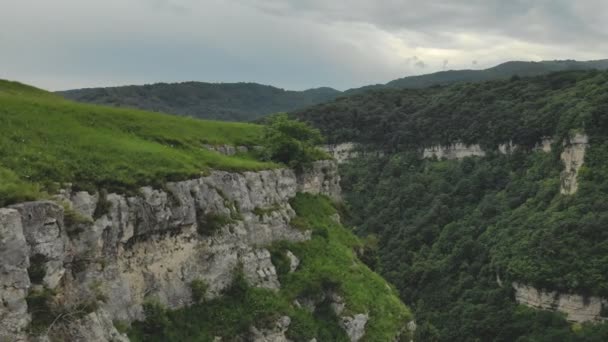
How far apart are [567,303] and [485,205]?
27.4 metres

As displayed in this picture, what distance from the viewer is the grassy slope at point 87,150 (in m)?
17.0

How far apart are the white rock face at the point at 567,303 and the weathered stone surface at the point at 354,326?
1816 inches

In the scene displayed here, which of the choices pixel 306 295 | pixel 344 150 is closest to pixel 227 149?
pixel 306 295

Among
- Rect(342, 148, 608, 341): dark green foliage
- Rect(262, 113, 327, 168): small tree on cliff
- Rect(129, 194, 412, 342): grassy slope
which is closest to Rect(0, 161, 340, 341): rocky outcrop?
Rect(129, 194, 412, 342): grassy slope

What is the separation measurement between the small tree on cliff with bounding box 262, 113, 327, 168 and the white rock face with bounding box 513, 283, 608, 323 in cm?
3944

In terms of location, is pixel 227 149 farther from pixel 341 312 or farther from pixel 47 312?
pixel 47 312

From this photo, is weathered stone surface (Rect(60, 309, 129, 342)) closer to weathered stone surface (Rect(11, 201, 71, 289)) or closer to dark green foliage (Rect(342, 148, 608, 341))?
weathered stone surface (Rect(11, 201, 71, 289))

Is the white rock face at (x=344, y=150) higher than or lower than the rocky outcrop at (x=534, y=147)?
lower

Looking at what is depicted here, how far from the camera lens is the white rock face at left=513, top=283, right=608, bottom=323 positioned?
6301 cm

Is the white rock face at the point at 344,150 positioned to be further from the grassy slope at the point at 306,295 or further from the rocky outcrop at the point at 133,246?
the rocky outcrop at the point at 133,246

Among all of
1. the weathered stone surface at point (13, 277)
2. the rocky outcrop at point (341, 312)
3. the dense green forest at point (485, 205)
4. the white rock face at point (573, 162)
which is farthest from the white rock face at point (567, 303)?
the weathered stone surface at point (13, 277)

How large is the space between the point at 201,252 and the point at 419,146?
106m

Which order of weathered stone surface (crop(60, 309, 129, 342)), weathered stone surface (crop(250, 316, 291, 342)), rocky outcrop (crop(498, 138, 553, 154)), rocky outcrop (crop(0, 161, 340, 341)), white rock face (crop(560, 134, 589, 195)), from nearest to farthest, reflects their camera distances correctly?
1. rocky outcrop (crop(0, 161, 340, 341))
2. weathered stone surface (crop(60, 309, 129, 342))
3. weathered stone surface (crop(250, 316, 291, 342))
4. white rock face (crop(560, 134, 589, 195))
5. rocky outcrop (crop(498, 138, 553, 154))

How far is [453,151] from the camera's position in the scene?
382 ft
